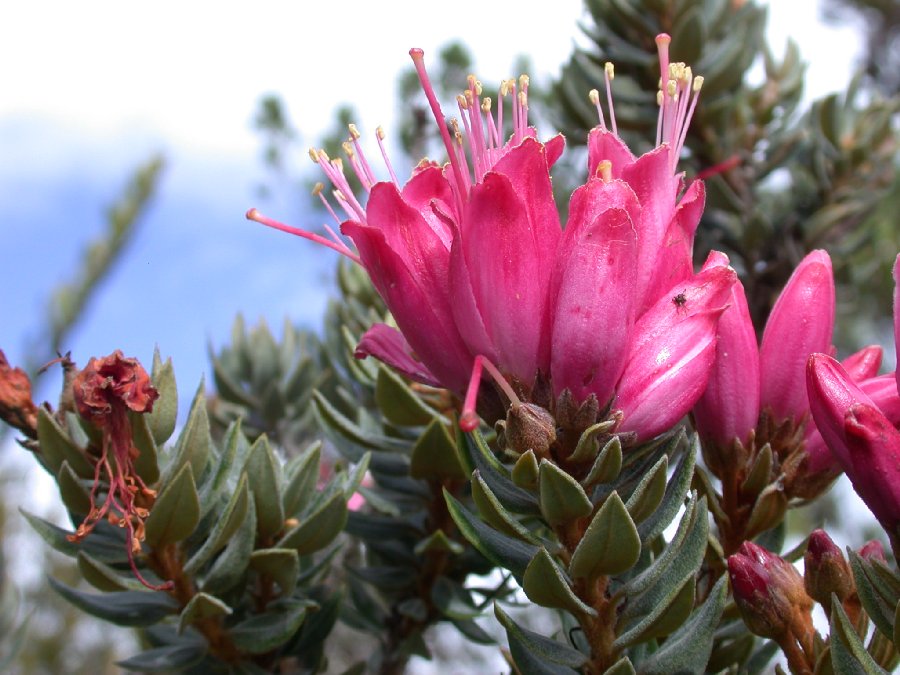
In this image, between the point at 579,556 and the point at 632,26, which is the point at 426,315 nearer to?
the point at 579,556

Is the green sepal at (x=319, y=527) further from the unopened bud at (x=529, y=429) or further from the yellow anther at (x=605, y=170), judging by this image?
the yellow anther at (x=605, y=170)

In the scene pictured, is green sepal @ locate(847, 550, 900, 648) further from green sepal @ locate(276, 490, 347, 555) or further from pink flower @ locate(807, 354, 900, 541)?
green sepal @ locate(276, 490, 347, 555)

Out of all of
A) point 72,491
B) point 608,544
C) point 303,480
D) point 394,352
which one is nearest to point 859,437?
point 608,544

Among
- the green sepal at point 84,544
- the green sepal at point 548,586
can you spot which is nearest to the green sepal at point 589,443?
the green sepal at point 548,586

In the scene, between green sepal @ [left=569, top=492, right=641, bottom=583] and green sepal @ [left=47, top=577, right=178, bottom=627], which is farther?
green sepal @ [left=47, top=577, right=178, bottom=627]

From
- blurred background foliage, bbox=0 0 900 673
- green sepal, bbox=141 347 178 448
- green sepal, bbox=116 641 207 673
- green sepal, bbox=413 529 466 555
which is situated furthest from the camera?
blurred background foliage, bbox=0 0 900 673

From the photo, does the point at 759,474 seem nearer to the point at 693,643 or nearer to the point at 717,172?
the point at 693,643

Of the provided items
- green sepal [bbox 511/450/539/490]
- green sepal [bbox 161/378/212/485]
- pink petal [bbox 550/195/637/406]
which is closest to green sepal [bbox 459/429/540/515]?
green sepal [bbox 511/450/539/490]
